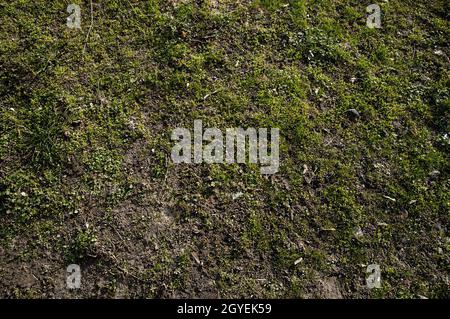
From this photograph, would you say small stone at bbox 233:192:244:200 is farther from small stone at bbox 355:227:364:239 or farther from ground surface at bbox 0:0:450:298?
small stone at bbox 355:227:364:239

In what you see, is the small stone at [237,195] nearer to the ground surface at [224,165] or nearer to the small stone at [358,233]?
the ground surface at [224,165]

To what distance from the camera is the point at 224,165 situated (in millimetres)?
4176

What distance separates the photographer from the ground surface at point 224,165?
3.72 m

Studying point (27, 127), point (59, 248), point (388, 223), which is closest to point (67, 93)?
point (27, 127)

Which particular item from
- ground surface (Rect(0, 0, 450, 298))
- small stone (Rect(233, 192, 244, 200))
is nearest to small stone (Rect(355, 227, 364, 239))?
ground surface (Rect(0, 0, 450, 298))

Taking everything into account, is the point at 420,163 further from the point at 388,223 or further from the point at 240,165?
the point at 240,165

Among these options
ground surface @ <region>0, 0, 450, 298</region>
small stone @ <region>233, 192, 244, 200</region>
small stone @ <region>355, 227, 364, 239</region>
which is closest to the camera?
ground surface @ <region>0, 0, 450, 298</region>

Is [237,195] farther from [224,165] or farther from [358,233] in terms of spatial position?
[358,233]

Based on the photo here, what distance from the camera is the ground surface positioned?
146 inches

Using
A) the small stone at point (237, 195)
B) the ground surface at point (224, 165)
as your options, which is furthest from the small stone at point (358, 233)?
the small stone at point (237, 195)

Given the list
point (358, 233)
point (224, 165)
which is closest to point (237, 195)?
point (224, 165)

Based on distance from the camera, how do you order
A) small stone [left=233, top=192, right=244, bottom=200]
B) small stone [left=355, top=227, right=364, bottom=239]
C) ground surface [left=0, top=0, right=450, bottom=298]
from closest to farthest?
1. ground surface [left=0, top=0, right=450, bottom=298]
2. small stone [left=355, top=227, right=364, bottom=239]
3. small stone [left=233, top=192, right=244, bottom=200]

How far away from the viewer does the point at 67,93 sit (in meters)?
4.49
